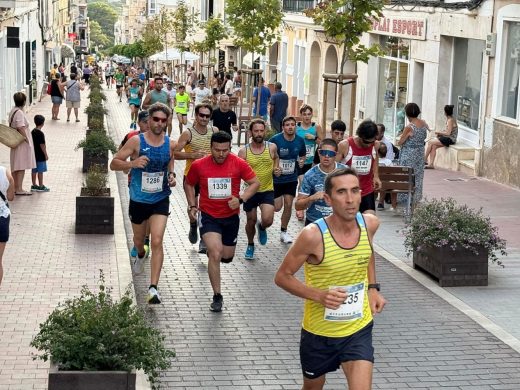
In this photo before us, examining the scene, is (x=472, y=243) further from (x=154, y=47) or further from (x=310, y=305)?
(x=154, y=47)

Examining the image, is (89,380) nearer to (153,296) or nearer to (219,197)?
(153,296)

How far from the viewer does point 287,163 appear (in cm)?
1435

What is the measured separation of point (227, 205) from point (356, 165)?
2.25 m

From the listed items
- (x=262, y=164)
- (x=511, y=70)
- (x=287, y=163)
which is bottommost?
(x=287, y=163)

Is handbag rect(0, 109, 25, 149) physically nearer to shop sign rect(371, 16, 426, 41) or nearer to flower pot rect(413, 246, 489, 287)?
flower pot rect(413, 246, 489, 287)

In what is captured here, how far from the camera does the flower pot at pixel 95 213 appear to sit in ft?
47.6

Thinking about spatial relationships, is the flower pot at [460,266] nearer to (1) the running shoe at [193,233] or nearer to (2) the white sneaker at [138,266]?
(1) the running shoe at [193,233]

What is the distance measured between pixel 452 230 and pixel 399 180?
510 centimetres

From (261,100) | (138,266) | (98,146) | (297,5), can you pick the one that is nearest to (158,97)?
(98,146)

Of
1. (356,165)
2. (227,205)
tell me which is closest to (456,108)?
(356,165)

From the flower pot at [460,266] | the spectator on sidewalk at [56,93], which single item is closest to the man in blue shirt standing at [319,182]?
the flower pot at [460,266]

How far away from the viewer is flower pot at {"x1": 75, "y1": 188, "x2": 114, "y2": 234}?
14.5m

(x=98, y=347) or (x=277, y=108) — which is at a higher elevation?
(x=98, y=347)

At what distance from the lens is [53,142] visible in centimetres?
2908
